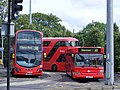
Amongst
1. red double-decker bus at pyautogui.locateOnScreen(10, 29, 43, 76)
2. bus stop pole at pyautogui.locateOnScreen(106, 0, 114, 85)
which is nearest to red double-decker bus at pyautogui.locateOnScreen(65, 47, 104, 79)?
bus stop pole at pyautogui.locateOnScreen(106, 0, 114, 85)

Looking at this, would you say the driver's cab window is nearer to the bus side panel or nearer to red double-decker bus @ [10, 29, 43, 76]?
the bus side panel

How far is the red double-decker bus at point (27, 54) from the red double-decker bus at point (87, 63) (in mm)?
5189

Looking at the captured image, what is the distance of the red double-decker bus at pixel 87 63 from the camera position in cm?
2583

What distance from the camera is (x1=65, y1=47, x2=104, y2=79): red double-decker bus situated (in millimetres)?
25828

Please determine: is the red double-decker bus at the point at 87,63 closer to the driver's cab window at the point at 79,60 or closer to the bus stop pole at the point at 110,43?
the driver's cab window at the point at 79,60

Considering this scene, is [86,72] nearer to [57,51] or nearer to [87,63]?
[87,63]

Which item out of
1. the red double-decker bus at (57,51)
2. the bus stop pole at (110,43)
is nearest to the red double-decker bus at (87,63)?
the bus stop pole at (110,43)

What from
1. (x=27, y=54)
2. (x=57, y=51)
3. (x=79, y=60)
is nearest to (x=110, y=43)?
(x=79, y=60)

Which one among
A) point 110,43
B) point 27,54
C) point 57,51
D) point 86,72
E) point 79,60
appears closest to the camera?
point 110,43

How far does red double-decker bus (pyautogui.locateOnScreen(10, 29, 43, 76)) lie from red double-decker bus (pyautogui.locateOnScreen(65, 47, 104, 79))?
519cm

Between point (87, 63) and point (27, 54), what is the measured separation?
6636mm

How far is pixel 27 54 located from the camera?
3059 cm

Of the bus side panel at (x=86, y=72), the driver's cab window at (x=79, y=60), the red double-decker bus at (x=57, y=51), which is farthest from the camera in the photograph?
the red double-decker bus at (x=57, y=51)

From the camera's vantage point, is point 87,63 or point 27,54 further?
point 27,54
